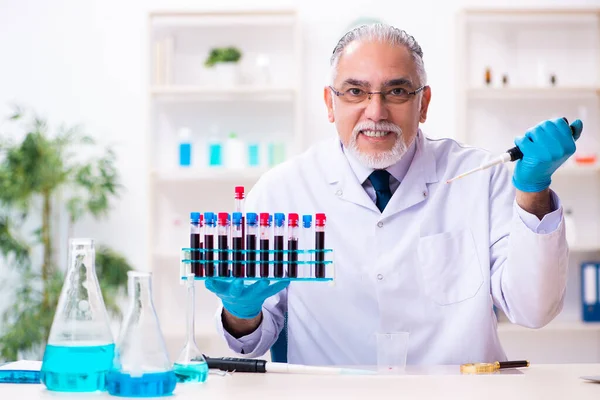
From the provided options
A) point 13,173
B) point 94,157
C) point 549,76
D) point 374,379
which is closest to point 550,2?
point 549,76

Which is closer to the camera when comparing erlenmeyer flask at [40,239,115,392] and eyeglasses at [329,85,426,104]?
erlenmeyer flask at [40,239,115,392]

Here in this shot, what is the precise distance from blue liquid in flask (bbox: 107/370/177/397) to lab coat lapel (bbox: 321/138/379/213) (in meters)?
0.87

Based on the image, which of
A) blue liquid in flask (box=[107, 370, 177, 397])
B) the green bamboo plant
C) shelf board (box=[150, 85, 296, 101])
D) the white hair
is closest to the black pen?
blue liquid in flask (box=[107, 370, 177, 397])

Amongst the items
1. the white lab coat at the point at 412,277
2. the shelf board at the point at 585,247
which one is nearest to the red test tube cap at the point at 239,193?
the white lab coat at the point at 412,277

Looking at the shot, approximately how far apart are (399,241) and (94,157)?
2.47 m

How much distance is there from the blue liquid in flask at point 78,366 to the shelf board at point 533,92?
9.92ft

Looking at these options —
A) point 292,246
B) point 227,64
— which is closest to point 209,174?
point 227,64

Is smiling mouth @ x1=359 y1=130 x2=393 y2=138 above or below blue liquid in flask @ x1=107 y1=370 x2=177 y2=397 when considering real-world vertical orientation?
above

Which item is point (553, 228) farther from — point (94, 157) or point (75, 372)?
point (94, 157)

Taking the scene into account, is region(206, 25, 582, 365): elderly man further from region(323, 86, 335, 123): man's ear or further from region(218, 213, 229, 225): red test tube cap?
region(218, 213, 229, 225): red test tube cap

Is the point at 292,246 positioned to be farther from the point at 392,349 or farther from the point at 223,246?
the point at 392,349

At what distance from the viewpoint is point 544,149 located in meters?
1.62

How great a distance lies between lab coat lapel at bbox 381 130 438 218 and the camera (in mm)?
2029

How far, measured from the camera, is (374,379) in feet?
4.86
